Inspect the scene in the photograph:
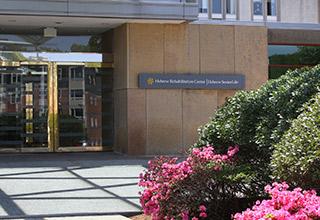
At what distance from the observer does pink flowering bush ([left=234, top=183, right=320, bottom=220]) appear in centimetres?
392

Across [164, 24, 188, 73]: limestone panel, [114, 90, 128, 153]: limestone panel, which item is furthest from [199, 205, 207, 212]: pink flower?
[164, 24, 188, 73]: limestone panel

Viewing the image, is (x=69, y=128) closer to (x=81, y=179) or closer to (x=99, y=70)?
(x=99, y=70)

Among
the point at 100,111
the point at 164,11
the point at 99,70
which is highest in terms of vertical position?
the point at 164,11

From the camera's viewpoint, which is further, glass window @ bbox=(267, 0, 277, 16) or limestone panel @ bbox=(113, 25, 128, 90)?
glass window @ bbox=(267, 0, 277, 16)

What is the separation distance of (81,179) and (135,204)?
300 cm

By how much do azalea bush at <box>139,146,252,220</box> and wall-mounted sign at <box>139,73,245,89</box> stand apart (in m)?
10.1

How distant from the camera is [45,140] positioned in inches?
689

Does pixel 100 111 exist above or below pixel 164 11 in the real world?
below

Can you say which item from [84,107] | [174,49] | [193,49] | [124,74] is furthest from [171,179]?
[84,107]

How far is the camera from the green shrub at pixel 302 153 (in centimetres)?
471

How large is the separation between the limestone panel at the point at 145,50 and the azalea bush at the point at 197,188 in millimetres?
10177

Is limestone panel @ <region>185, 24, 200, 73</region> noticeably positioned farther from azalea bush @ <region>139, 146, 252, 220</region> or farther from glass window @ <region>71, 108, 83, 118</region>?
azalea bush @ <region>139, 146, 252, 220</region>

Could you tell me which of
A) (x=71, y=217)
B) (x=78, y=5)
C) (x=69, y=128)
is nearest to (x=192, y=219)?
(x=71, y=217)

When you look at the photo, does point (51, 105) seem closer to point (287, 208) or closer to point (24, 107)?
point (24, 107)
